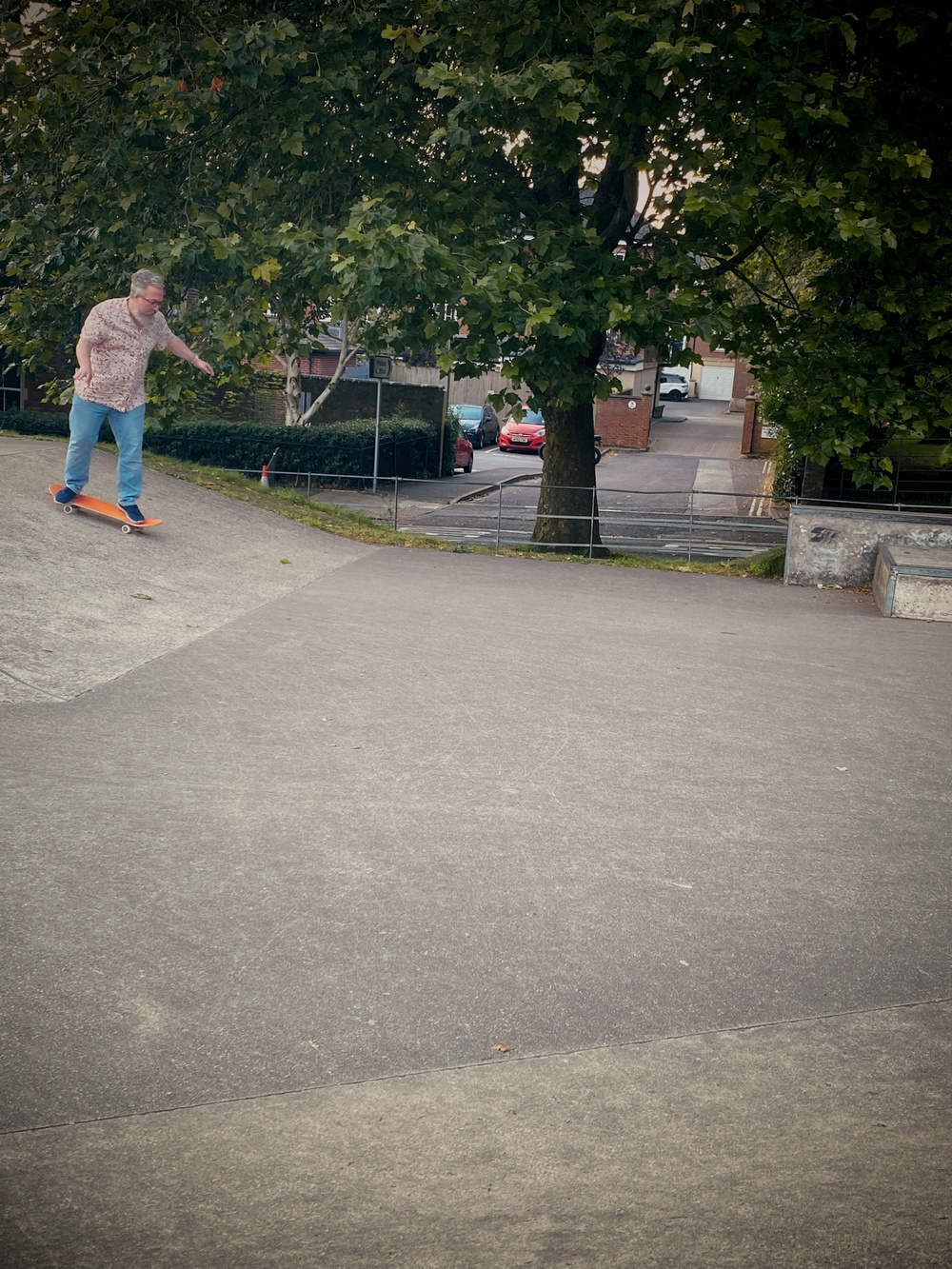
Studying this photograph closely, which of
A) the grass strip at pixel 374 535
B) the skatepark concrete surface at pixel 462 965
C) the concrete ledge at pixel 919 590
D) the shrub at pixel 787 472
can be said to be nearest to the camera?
the skatepark concrete surface at pixel 462 965

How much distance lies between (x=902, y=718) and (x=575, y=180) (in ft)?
33.4

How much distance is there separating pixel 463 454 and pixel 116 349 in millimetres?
27240

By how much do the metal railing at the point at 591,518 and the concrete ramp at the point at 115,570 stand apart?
11.3 feet

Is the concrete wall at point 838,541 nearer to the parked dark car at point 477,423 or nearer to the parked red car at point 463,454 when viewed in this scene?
the parked red car at point 463,454

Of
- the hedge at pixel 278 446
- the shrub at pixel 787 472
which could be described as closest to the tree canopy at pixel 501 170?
the shrub at pixel 787 472

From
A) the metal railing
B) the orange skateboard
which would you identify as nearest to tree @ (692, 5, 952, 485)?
the metal railing

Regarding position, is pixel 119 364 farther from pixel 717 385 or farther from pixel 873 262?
pixel 717 385

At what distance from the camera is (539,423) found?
48.6m

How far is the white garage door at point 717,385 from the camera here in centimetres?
8956

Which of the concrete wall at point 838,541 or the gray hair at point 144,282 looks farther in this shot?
the concrete wall at point 838,541

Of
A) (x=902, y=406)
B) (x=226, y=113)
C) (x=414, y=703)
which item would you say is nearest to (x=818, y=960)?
(x=414, y=703)

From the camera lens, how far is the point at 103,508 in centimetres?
1034

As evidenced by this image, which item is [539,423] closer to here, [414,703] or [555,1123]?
[414,703]

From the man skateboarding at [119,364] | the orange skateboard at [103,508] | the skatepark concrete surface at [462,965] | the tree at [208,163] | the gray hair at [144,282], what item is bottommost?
the skatepark concrete surface at [462,965]
